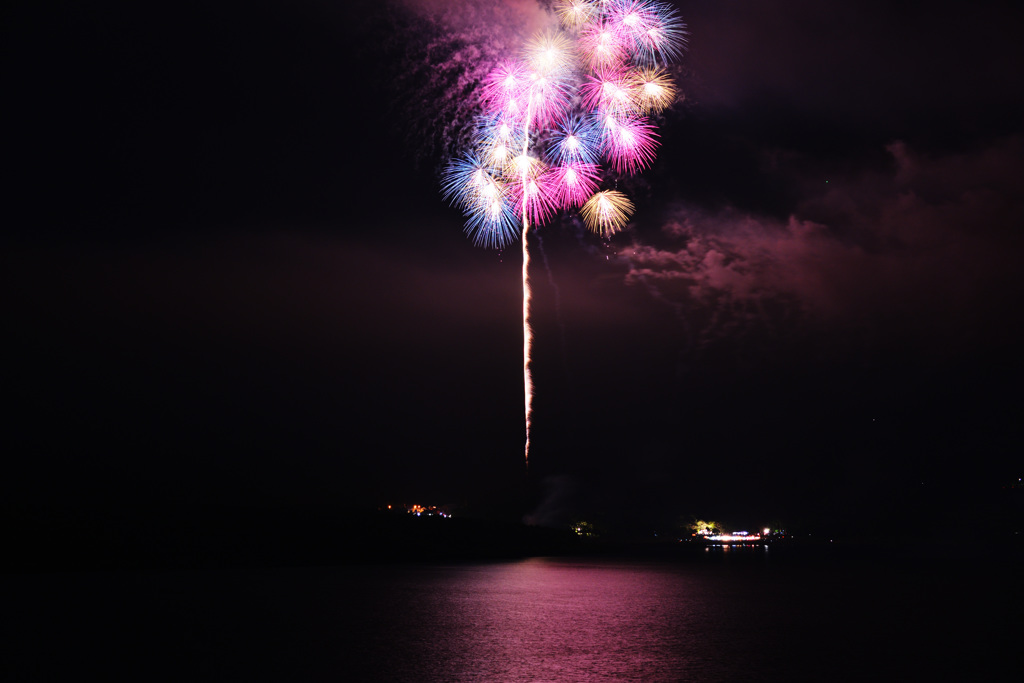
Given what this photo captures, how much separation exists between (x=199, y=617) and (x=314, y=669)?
4.79 meters

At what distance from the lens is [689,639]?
894cm

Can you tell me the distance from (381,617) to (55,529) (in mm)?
16609

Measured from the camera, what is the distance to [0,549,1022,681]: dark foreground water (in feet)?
22.6

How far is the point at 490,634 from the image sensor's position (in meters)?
9.20

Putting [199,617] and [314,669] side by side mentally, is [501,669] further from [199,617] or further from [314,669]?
[199,617]

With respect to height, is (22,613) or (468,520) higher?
(468,520)

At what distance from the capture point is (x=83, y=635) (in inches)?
347

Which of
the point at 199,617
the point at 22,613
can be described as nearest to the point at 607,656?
the point at 199,617

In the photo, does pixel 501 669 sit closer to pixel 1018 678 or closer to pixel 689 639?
pixel 689 639

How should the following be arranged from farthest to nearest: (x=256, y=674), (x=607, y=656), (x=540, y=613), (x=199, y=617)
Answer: (x=540, y=613) < (x=199, y=617) < (x=607, y=656) < (x=256, y=674)

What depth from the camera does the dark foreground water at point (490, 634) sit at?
688 centimetres

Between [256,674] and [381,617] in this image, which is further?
[381,617]

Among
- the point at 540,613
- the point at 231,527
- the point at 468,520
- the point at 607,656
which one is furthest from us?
the point at 468,520

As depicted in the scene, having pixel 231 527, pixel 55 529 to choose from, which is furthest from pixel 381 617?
pixel 231 527
